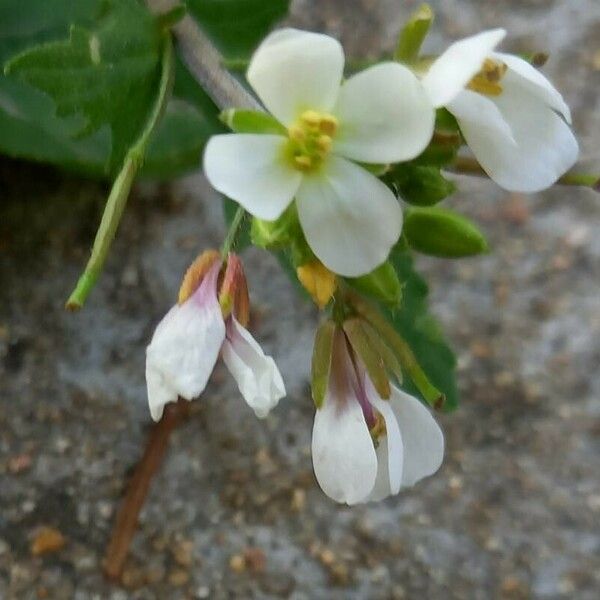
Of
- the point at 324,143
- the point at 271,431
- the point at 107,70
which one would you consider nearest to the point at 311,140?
the point at 324,143

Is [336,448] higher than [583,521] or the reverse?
higher

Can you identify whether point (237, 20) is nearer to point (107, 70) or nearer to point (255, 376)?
point (107, 70)

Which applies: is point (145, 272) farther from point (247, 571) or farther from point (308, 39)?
point (308, 39)

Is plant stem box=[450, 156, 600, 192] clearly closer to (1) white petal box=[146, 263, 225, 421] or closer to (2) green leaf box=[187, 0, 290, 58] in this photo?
(1) white petal box=[146, 263, 225, 421]

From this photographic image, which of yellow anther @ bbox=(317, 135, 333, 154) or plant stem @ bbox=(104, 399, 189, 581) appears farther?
plant stem @ bbox=(104, 399, 189, 581)

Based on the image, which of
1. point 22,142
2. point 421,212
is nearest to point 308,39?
point 421,212

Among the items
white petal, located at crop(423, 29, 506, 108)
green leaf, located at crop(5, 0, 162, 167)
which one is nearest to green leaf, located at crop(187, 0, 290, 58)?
green leaf, located at crop(5, 0, 162, 167)
